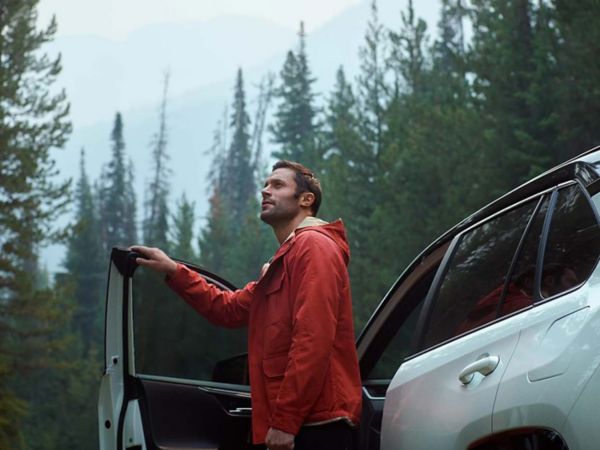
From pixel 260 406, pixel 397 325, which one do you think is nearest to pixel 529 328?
pixel 260 406

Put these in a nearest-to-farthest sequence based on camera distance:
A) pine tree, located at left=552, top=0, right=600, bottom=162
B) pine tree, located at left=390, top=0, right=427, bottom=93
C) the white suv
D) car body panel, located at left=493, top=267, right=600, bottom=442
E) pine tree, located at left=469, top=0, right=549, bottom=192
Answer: car body panel, located at left=493, top=267, right=600, bottom=442, the white suv, pine tree, located at left=552, top=0, right=600, bottom=162, pine tree, located at left=469, top=0, right=549, bottom=192, pine tree, located at left=390, top=0, right=427, bottom=93

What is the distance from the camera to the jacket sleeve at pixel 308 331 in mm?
3395

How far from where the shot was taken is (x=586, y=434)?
2.28m

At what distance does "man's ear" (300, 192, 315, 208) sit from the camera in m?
3.99

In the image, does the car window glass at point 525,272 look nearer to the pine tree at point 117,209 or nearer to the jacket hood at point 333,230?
the jacket hood at point 333,230

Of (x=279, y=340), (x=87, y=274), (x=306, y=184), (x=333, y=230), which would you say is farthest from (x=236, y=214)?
(x=279, y=340)

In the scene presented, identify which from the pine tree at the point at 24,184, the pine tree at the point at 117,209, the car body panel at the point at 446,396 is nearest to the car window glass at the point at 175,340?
the car body panel at the point at 446,396

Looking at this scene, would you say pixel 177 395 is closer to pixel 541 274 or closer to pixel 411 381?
pixel 411 381

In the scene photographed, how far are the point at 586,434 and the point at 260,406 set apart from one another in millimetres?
1536

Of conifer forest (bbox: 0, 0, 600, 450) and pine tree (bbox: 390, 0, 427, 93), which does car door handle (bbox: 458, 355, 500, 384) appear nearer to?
conifer forest (bbox: 0, 0, 600, 450)

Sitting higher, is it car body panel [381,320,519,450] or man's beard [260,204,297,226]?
man's beard [260,204,297,226]

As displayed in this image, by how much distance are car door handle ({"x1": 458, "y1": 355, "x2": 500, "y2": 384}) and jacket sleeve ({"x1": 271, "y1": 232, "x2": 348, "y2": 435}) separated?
623mm

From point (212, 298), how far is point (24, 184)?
1289 inches

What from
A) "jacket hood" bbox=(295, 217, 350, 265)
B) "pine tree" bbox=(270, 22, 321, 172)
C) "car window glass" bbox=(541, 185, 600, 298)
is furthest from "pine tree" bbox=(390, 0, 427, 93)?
"car window glass" bbox=(541, 185, 600, 298)
